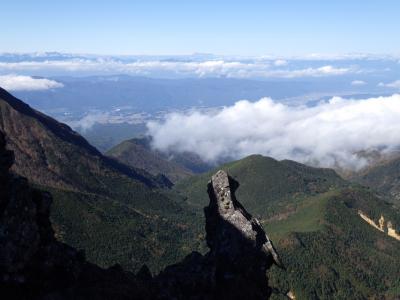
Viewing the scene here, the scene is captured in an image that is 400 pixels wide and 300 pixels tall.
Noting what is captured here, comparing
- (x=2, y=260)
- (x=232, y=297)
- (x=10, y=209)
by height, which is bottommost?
(x=232, y=297)

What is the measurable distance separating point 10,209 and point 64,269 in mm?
9272

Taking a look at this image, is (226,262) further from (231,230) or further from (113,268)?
(113,268)

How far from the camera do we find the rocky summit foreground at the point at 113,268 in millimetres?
46281

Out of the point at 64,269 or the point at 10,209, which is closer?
the point at 10,209

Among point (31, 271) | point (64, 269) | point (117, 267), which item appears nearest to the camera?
point (31, 271)

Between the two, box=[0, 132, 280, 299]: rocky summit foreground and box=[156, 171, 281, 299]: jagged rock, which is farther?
box=[156, 171, 281, 299]: jagged rock

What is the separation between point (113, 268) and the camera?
61.0 meters

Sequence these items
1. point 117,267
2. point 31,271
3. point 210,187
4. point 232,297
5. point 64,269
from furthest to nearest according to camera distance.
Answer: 1. point 210,187
2. point 117,267
3. point 232,297
4. point 64,269
5. point 31,271

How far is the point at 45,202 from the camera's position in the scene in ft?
172

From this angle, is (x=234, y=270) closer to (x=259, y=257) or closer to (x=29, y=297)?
(x=259, y=257)

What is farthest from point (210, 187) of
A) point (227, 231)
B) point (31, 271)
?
point (31, 271)

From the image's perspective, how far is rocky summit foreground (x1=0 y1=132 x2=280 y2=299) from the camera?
46281 mm

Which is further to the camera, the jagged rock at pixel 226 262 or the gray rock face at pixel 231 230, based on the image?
the gray rock face at pixel 231 230

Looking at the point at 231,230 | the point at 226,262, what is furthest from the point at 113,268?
the point at 231,230
